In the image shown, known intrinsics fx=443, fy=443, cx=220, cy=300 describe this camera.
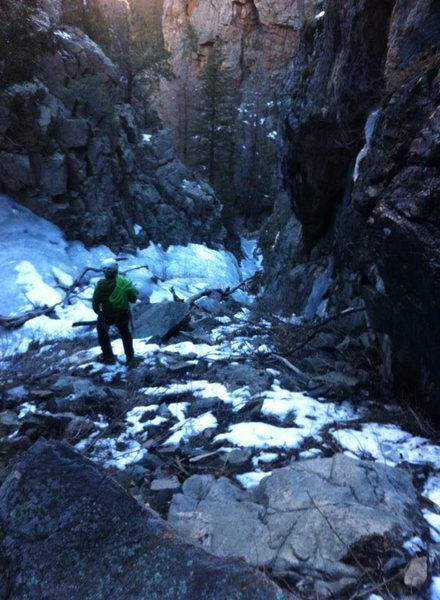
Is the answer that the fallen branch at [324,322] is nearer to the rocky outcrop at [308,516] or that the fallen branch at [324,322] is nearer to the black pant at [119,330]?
the black pant at [119,330]

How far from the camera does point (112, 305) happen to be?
7.59 metres

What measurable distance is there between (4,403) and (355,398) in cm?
426

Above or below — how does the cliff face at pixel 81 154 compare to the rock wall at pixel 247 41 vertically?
below

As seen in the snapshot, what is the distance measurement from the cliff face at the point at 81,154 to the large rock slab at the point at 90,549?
56.2ft

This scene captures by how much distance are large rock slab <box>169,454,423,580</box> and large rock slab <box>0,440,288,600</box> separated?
62 cm

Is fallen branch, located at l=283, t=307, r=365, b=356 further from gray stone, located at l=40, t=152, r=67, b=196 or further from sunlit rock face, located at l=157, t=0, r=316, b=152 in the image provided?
sunlit rock face, located at l=157, t=0, r=316, b=152

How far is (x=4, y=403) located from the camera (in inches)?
217

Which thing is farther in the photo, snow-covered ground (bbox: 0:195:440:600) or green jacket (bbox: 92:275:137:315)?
green jacket (bbox: 92:275:137:315)

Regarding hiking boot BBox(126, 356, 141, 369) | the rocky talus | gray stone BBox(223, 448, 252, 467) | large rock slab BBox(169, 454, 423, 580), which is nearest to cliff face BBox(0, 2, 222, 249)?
hiking boot BBox(126, 356, 141, 369)

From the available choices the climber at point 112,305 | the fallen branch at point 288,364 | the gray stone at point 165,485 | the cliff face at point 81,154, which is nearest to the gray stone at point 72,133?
the cliff face at point 81,154

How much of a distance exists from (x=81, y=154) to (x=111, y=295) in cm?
1448

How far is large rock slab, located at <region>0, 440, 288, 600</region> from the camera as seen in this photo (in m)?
1.87

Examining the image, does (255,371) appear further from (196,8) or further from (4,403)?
(196,8)

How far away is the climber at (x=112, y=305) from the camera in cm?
753
